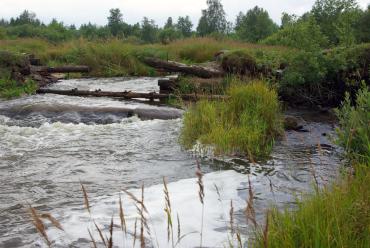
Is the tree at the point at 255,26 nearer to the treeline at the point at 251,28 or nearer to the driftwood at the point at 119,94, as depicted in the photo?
the treeline at the point at 251,28

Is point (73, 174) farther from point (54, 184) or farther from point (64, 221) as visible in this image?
point (64, 221)

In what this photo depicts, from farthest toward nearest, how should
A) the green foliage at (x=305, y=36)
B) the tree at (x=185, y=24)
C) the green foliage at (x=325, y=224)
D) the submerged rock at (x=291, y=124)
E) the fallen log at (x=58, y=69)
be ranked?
the tree at (x=185, y=24) < the fallen log at (x=58, y=69) < the green foliage at (x=305, y=36) < the submerged rock at (x=291, y=124) < the green foliage at (x=325, y=224)

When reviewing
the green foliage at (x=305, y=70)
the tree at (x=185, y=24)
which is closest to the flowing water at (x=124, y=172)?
the green foliage at (x=305, y=70)

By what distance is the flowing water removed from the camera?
424 cm

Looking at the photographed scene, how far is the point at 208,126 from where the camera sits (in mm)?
7609

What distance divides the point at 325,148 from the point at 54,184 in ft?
15.0

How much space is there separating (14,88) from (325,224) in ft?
39.8

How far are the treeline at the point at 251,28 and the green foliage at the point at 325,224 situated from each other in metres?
8.52

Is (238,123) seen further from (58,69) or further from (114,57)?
(114,57)

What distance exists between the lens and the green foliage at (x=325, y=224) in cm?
255

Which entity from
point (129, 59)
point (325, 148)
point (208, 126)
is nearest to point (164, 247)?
point (208, 126)

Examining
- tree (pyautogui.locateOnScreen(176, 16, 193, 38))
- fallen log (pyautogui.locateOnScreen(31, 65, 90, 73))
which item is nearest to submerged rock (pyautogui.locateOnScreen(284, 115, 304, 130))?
fallen log (pyautogui.locateOnScreen(31, 65, 90, 73))

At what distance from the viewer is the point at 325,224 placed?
9.20 feet

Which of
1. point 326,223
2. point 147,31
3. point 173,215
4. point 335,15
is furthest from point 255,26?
point 326,223
